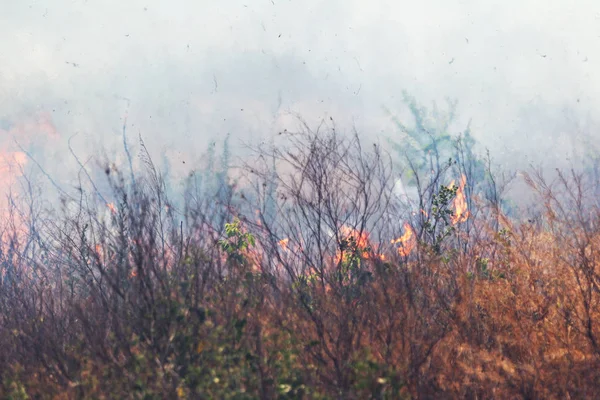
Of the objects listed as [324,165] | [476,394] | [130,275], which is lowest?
[476,394]

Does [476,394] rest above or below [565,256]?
below

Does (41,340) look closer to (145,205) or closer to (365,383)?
(145,205)

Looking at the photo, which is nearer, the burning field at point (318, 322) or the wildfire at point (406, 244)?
the burning field at point (318, 322)

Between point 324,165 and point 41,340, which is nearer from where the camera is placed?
point 41,340

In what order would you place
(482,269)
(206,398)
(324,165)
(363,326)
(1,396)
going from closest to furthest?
(206,398) < (1,396) < (363,326) < (324,165) < (482,269)

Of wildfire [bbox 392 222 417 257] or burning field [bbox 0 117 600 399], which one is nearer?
burning field [bbox 0 117 600 399]

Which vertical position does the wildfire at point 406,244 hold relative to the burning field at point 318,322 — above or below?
above

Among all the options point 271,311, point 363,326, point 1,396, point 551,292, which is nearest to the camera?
point 1,396

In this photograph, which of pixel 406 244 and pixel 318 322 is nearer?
pixel 318 322

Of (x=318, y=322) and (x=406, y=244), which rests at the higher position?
(x=406, y=244)

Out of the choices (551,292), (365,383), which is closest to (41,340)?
(365,383)

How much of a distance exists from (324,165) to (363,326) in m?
2.12

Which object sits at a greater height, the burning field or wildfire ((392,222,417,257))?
wildfire ((392,222,417,257))

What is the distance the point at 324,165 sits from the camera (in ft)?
27.0
